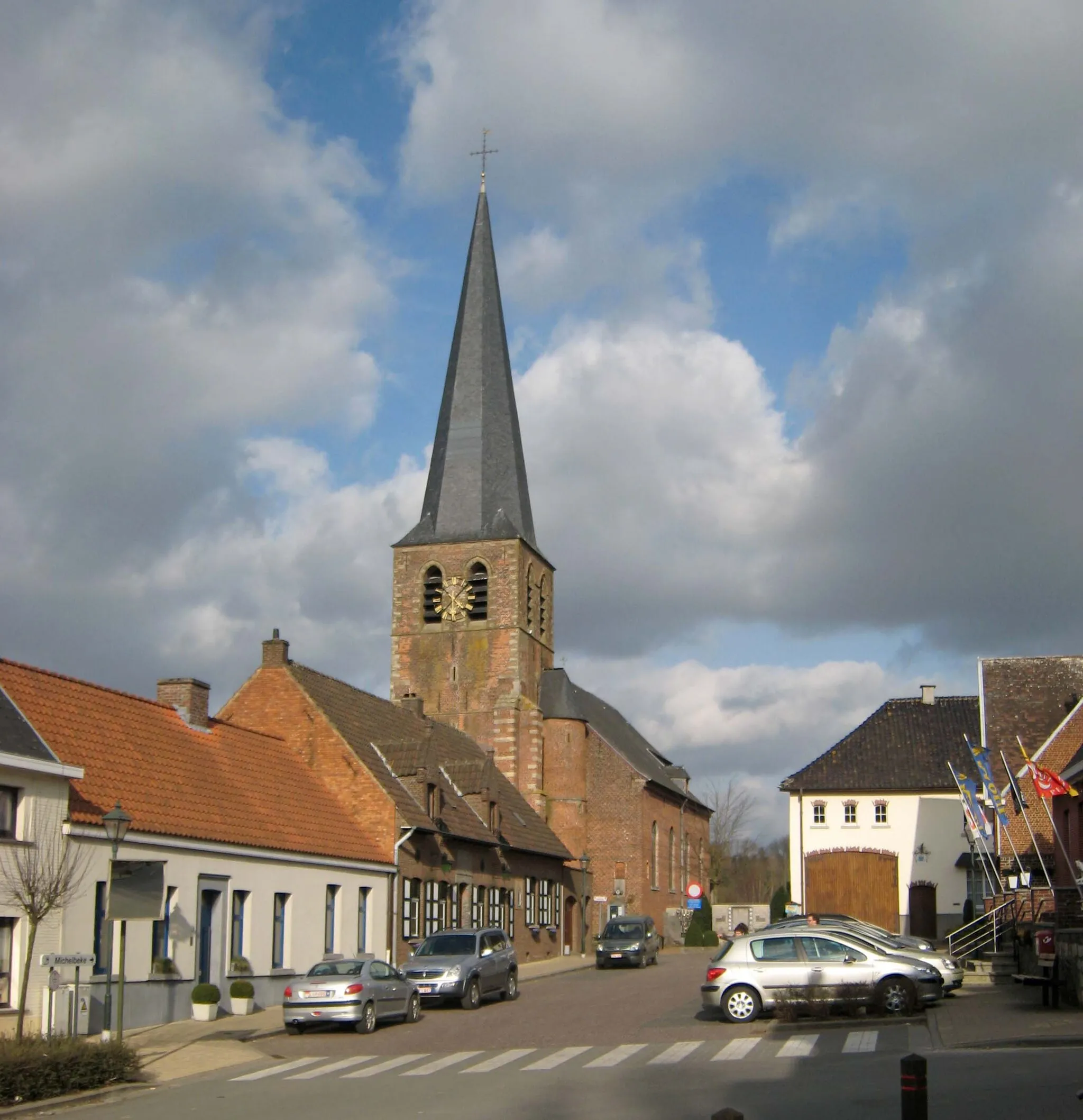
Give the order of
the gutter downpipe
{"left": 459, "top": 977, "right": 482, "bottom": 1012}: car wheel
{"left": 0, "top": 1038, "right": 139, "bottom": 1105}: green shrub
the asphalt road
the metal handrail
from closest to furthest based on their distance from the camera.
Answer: the asphalt road
{"left": 0, "top": 1038, "right": 139, "bottom": 1105}: green shrub
{"left": 459, "top": 977, "right": 482, "bottom": 1012}: car wheel
the metal handrail
the gutter downpipe

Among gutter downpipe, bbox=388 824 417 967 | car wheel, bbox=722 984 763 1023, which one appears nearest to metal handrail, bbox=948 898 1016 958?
car wheel, bbox=722 984 763 1023

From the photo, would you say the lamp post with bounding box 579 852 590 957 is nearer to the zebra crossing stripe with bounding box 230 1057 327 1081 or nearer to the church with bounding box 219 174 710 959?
the church with bounding box 219 174 710 959

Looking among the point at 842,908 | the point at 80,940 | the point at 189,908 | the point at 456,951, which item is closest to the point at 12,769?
the point at 80,940

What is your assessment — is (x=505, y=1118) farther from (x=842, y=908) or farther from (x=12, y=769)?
(x=842, y=908)

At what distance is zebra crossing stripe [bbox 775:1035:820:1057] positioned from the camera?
19562mm

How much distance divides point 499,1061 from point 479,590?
1644 inches

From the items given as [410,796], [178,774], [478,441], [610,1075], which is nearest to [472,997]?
[178,774]

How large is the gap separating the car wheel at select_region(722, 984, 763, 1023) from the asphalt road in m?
0.39

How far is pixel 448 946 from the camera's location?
1207 inches

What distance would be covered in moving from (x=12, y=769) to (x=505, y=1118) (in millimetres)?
11429

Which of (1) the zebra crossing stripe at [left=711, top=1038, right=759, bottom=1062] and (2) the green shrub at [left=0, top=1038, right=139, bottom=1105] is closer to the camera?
(2) the green shrub at [left=0, top=1038, right=139, bottom=1105]

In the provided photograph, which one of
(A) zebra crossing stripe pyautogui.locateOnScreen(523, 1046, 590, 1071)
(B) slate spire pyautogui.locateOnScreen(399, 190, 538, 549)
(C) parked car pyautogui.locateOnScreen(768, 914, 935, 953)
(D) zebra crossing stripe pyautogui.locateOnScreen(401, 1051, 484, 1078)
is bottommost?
(D) zebra crossing stripe pyautogui.locateOnScreen(401, 1051, 484, 1078)

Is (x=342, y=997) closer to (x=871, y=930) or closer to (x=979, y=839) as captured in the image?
(x=871, y=930)

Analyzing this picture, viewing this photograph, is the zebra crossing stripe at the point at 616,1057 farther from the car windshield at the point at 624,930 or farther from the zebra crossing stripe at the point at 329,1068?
the car windshield at the point at 624,930
